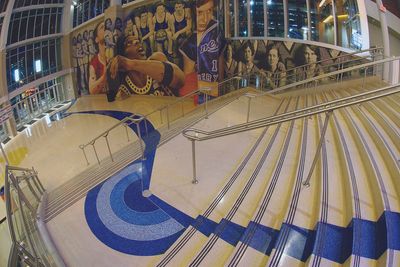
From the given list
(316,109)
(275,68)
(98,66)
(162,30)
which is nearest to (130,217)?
(316,109)

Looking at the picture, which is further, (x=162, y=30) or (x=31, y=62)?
(x=31, y=62)

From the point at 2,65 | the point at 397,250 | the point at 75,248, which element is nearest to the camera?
the point at 397,250

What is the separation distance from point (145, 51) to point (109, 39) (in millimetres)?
1752

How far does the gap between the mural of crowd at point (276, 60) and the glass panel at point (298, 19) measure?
35 centimetres

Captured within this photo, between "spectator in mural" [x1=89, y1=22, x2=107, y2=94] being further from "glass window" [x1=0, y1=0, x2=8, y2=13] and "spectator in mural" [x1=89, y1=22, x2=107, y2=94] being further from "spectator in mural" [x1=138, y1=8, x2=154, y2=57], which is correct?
"glass window" [x1=0, y1=0, x2=8, y2=13]

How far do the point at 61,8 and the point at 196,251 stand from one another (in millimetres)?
14865

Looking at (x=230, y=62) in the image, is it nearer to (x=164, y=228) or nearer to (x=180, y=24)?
(x=180, y=24)

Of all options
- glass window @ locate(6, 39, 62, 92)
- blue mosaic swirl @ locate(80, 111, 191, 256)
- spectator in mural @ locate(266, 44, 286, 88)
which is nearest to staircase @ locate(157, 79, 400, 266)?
blue mosaic swirl @ locate(80, 111, 191, 256)

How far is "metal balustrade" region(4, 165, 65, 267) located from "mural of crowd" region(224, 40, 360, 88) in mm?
6984

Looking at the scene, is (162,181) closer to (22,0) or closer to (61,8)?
(22,0)

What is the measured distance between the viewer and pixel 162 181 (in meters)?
3.39

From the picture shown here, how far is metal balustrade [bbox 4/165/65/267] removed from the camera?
5.54 ft

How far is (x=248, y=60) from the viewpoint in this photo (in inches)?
366

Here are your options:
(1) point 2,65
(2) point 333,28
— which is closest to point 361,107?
(2) point 333,28
